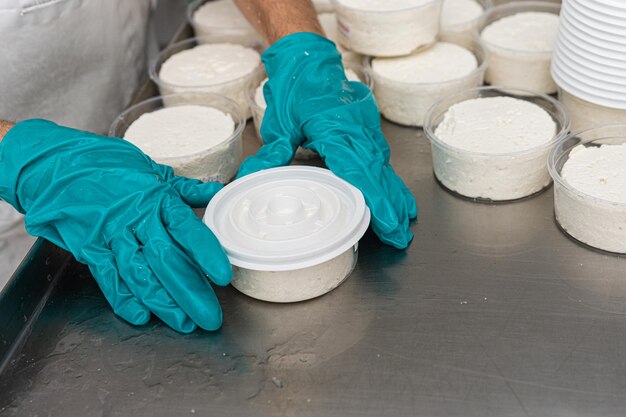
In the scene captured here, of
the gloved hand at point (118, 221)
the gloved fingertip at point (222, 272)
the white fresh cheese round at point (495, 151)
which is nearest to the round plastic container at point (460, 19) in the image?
the white fresh cheese round at point (495, 151)

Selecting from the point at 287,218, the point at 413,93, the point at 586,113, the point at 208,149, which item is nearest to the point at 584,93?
the point at 586,113

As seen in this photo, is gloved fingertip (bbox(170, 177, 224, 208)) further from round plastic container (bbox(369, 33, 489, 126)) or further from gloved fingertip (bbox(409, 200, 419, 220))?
round plastic container (bbox(369, 33, 489, 126))

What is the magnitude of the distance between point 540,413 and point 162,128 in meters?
1.23

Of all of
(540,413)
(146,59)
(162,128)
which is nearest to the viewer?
(540,413)

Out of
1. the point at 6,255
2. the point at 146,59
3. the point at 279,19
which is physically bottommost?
the point at 6,255

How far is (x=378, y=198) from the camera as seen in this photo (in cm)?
154

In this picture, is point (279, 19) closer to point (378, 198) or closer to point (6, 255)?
point (378, 198)

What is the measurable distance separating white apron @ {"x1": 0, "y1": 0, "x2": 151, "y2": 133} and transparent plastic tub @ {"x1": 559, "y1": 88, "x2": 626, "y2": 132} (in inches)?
51.2

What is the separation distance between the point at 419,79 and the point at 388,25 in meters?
0.18

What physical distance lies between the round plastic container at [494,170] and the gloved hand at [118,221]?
0.64 meters

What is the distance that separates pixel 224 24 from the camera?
7.92 feet

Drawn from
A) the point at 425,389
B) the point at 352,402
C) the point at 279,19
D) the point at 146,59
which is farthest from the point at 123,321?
the point at 146,59

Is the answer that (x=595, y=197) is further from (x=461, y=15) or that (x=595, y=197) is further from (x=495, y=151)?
(x=461, y=15)

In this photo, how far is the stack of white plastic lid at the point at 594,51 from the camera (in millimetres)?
1565
